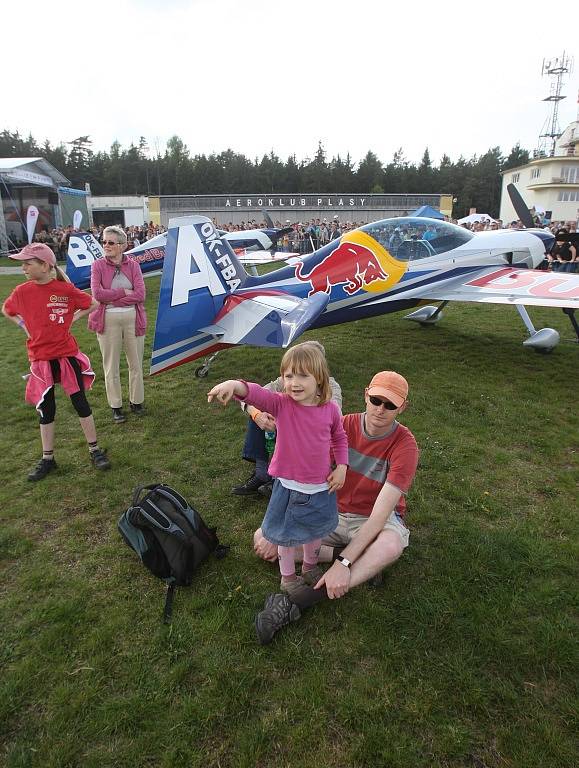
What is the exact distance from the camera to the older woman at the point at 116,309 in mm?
4488

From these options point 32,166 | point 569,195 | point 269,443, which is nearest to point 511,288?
point 269,443

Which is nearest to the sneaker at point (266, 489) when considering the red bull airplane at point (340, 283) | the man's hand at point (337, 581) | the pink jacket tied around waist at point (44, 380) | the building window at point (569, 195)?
the man's hand at point (337, 581)

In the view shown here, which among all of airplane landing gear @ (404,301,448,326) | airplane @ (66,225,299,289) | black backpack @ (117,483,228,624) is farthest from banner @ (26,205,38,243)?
black backpack @ (117,483,228,624)

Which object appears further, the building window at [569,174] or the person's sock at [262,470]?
the building window at [569,174]

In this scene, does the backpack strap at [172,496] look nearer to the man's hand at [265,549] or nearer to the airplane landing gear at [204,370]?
the man's hand at [265,549]

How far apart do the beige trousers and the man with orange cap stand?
281 cm

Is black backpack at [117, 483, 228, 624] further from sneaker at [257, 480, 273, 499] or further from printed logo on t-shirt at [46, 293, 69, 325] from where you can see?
printed logo on t-shirt at [46, 293, 69, 325]

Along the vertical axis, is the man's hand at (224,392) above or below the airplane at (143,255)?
below

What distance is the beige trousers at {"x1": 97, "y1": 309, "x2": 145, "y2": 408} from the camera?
4.63 m

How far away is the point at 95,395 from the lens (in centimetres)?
564

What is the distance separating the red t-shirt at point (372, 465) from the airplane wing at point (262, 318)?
177cm

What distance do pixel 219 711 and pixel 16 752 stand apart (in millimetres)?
793

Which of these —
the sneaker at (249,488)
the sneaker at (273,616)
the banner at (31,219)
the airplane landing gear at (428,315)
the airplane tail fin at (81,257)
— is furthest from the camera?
the banner at (31,219)

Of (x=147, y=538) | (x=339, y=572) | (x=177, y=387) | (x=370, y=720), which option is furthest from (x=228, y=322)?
(x=370, y=720)
